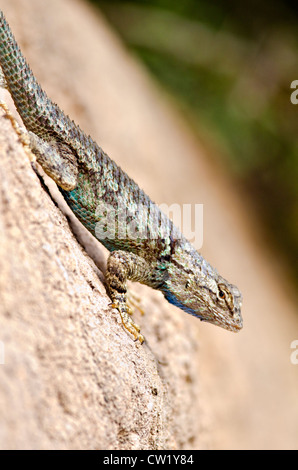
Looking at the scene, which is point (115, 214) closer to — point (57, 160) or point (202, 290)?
point (57, 160)

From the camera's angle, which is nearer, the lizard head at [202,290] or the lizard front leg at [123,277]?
the lizard front leg at [123,277]

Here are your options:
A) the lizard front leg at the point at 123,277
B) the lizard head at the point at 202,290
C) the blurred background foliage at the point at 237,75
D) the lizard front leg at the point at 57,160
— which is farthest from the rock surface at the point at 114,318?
the blurred background foliage at the point at 237,75

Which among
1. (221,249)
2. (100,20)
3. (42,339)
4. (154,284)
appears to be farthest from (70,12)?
(42,339)

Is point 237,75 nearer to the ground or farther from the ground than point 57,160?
farther from the ground

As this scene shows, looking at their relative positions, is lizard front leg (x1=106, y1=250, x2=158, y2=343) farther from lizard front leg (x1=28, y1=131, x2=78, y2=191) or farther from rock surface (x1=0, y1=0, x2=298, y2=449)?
lizard front leg (x1=28, y1=131, x2=78, y2=191)

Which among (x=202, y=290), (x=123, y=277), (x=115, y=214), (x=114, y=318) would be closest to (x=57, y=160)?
(x=115, y=214)

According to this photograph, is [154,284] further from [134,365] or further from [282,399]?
[282,399]

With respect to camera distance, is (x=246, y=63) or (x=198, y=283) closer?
(x=198, y=283)

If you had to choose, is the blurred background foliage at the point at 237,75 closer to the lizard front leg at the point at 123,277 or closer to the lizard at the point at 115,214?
the lizard at the point at 115,214
